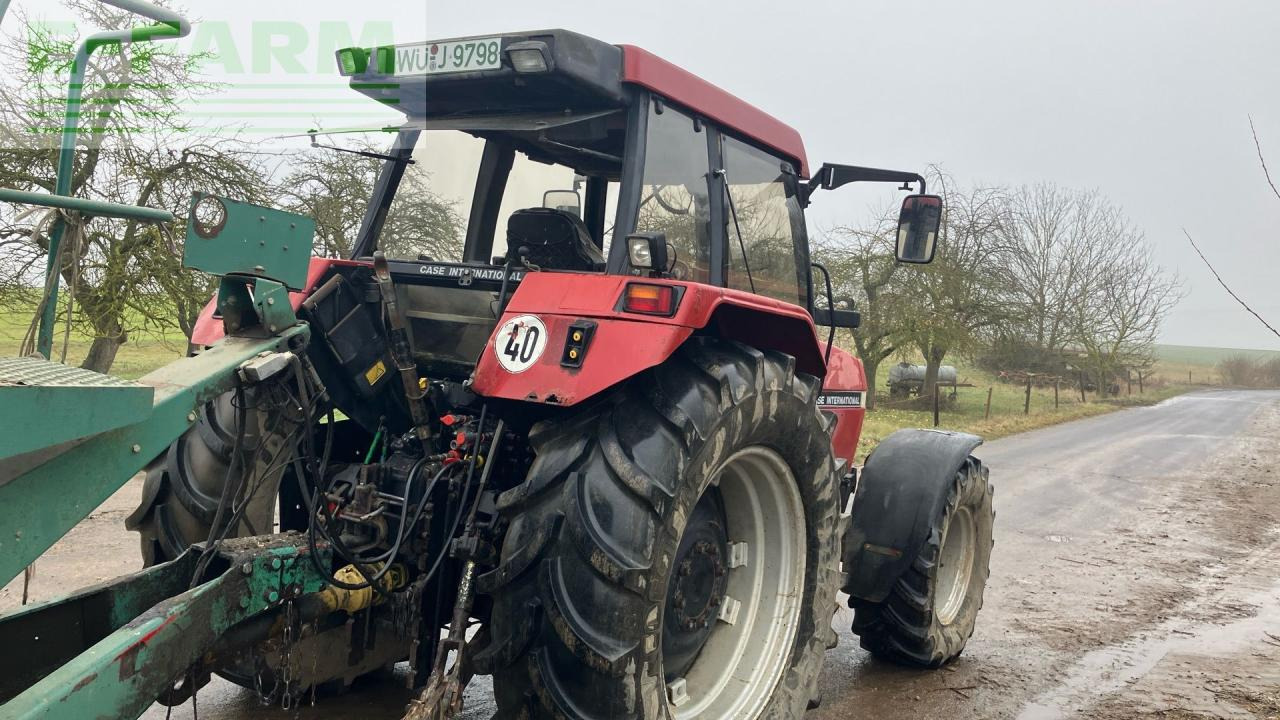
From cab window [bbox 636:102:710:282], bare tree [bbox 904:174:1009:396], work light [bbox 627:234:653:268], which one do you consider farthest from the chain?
bare tree [bbox 904:174:1009:396]

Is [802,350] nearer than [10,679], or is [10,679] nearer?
[10,679]

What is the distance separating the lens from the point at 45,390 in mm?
1927

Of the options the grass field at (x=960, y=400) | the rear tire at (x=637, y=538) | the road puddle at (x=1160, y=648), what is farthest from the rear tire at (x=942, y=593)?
the grass field at (x=960, y=400)

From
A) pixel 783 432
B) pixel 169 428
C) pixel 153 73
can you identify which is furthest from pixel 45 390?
pixel 153 73

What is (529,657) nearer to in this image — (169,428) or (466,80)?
(169,428)

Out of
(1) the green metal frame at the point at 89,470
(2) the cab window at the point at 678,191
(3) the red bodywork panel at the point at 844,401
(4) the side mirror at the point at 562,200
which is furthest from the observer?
(3) the red bodywork panel at the point at 844,401

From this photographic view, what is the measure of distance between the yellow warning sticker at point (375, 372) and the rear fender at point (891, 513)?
2.26 metres

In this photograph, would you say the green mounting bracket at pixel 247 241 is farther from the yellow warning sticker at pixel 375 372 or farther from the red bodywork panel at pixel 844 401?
the red bodywork panel at pixel 844 401

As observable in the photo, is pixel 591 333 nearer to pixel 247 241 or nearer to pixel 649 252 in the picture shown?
pixel 649 252

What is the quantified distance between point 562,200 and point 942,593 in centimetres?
285

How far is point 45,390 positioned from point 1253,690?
5.09 m

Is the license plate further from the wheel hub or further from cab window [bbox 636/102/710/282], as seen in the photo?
the wheel hub

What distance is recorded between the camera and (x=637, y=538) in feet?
8.46

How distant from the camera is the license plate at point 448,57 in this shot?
3.17 m
